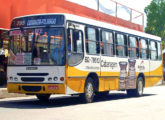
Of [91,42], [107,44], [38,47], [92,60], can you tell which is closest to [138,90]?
[107,44]

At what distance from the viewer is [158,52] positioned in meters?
22.1

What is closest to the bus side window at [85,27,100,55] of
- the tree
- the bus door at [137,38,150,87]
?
the bus door at [137,38,150,87]

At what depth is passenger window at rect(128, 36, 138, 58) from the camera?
18625mm

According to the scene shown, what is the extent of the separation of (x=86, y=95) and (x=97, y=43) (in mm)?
2056

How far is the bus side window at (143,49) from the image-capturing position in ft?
65.2

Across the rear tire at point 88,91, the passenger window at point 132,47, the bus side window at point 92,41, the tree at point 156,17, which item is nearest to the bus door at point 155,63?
the passenger window at point 132,47

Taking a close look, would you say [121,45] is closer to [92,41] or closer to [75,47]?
[92,41]

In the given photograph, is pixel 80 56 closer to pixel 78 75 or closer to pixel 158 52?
pixel 78 75

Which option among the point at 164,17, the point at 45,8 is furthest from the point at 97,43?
the point at 164,17

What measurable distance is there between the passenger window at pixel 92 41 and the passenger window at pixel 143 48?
4701 millimetres

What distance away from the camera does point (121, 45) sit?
17.8 metres

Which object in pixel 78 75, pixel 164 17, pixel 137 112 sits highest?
pixel 164 17

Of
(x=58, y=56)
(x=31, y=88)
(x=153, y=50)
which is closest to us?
(x=58, y=56)

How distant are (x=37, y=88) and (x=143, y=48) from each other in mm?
8017
